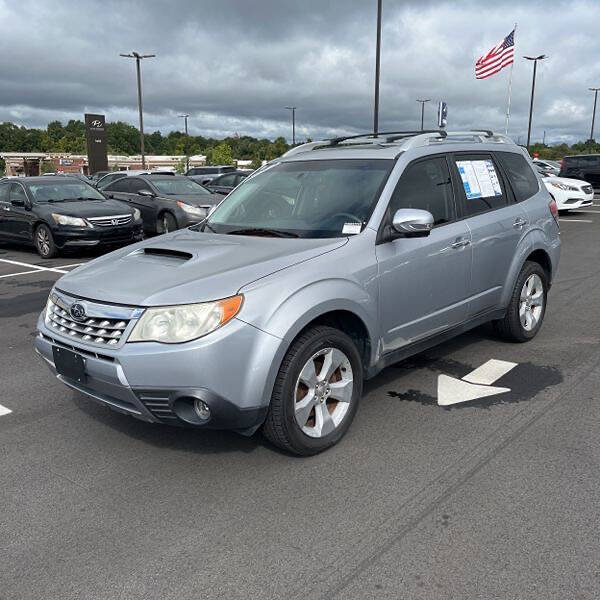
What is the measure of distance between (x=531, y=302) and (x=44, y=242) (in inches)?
357

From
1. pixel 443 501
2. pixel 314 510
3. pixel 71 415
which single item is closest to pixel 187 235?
pixel 71 415

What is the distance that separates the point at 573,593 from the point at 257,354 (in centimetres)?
164

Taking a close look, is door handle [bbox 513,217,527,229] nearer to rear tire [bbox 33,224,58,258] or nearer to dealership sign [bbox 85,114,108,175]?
rear tire [bbox 33,224,58,258]

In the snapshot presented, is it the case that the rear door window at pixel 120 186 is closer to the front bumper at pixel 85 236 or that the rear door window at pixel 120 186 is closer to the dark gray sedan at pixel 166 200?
the dark gray sedan at pixel 166 200

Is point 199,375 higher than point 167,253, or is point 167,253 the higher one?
point 167,253

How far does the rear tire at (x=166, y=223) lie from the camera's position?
13312mm

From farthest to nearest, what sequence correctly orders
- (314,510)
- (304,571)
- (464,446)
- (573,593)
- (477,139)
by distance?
(477,139)
(464,446)
(314,510)
(304,571)
(573,593)

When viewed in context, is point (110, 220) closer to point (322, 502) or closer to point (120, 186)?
point (120, 186)

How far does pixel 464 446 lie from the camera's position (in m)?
3.51

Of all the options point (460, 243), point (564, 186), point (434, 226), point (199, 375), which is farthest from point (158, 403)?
point (564, 186)

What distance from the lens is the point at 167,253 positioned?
12.0 ft

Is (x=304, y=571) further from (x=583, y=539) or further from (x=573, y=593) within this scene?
(x=583, y=539)

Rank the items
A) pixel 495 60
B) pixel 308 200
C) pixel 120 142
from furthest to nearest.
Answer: pixel 120 142 → pixel 495 60 → pixel 308 200

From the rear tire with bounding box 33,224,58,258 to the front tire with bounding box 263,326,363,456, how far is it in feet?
29.6
